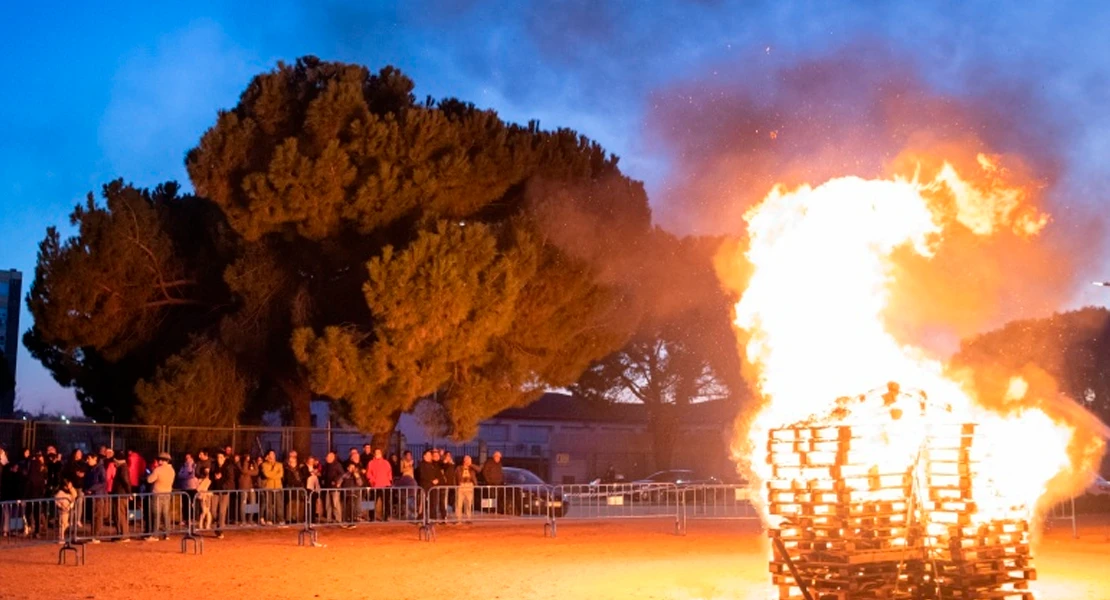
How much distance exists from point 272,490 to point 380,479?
3.03 meters

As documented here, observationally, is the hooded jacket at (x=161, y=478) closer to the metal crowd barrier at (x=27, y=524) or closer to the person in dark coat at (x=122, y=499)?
the person in dark coat at (x=122, y=499)

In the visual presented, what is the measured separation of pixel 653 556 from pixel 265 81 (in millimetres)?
14831

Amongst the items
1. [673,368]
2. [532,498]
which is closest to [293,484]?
[532,498]

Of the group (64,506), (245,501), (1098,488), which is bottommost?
(1098,488)

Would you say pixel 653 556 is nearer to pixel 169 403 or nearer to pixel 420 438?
pixel 169 403

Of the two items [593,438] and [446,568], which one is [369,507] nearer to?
[446,568]

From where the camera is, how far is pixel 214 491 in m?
21.4

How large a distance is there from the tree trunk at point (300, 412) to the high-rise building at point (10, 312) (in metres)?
31.9

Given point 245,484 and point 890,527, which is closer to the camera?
point 890,527

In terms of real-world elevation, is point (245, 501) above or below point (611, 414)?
below

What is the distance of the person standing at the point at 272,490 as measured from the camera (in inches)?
898

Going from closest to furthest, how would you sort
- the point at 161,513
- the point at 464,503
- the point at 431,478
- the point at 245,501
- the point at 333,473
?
1. the point at 161,513
2. the point at 245,501
3. the point at 333,473
4. the point at 464,503
5. the point at 431,478

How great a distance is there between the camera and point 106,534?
1986cm

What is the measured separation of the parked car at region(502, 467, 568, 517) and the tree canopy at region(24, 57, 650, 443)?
2.23 m
